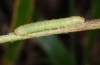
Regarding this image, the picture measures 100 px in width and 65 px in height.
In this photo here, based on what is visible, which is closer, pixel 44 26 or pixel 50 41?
pixel 44 26

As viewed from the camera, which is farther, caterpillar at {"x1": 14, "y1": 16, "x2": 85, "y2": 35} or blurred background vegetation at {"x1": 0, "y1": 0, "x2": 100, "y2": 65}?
blurred background vegetation at {"x1": 0, "y1": 0, "x2": 100, "y2": 65}

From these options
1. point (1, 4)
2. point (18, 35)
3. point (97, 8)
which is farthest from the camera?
point (1, 4)

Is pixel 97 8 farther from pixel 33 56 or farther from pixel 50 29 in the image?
pixel 33 56

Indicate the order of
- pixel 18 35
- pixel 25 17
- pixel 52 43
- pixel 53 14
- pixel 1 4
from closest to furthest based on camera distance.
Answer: pixel 18 35 → pixel 25 17 → pixel 52 43 → pixel 1 4 → pixel 53 14

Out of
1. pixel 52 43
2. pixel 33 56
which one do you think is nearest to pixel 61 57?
pixel 52 43

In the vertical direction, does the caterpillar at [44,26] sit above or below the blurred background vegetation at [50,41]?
below

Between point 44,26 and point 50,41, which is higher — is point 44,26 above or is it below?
below

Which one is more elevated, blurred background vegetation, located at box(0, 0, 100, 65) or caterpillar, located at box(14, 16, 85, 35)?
blurred background vegetation, located at box(0, 0, 100, 65)

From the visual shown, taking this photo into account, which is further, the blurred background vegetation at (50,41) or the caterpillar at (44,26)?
the blurred background vegetation at (50,41)
